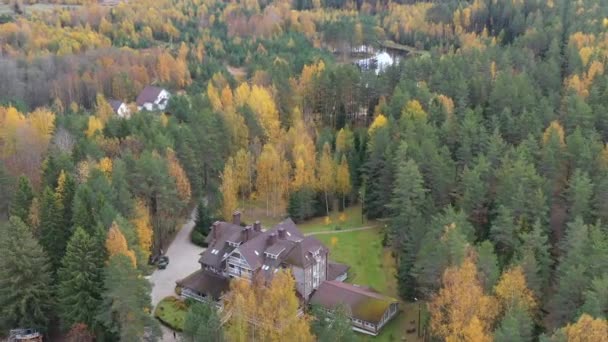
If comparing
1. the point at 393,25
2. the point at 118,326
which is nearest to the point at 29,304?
the point at 118,326

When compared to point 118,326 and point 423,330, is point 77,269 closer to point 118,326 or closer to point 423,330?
point 118,326

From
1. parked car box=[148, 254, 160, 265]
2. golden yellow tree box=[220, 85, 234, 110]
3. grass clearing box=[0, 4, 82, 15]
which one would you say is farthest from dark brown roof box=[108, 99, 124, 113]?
grass clearing box=[0, 4, 82, 15]

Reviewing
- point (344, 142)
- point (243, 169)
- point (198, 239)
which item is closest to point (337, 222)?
point (344, 142)

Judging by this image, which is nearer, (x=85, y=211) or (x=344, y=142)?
(x=85, y=211)

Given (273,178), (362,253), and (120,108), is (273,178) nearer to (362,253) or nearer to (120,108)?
(362,253)

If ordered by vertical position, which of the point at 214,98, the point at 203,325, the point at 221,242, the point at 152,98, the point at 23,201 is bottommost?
the point at 152,98
